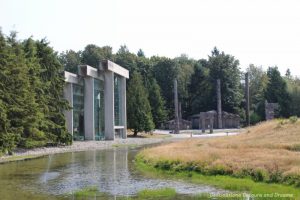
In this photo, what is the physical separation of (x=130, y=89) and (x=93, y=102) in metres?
15.5

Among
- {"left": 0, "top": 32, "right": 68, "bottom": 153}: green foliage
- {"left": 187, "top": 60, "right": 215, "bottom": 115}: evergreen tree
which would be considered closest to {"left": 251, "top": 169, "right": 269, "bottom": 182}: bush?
{"left": 0, "top": 32, "right": 68, "bottom": 153}: green foliage

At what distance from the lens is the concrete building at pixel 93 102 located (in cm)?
6862

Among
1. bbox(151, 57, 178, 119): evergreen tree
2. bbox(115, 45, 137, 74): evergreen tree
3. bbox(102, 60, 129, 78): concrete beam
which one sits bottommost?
bbox(102, 60, 129, 78): concrete beam

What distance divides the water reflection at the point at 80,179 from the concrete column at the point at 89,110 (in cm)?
3292

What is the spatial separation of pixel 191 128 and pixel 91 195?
315 ft

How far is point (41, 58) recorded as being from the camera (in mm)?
55312

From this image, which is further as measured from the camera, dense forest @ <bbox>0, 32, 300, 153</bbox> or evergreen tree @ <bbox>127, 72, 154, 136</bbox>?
evergreen tree @ <bbox>127, 72, 154, 136</bbox>

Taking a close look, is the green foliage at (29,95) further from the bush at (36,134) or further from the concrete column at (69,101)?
the concrete column at (69,101)

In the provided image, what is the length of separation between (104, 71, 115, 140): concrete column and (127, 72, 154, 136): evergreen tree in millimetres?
10152

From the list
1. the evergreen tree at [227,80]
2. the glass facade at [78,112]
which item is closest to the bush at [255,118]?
the evergreen tree at [227,80]

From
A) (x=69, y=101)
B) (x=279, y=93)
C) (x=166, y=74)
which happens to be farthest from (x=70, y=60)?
(x=69, y=101)

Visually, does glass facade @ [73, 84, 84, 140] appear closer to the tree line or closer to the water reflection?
the tree line

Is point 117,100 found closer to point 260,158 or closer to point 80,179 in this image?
point 80,179

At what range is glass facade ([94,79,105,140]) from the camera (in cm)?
7225
